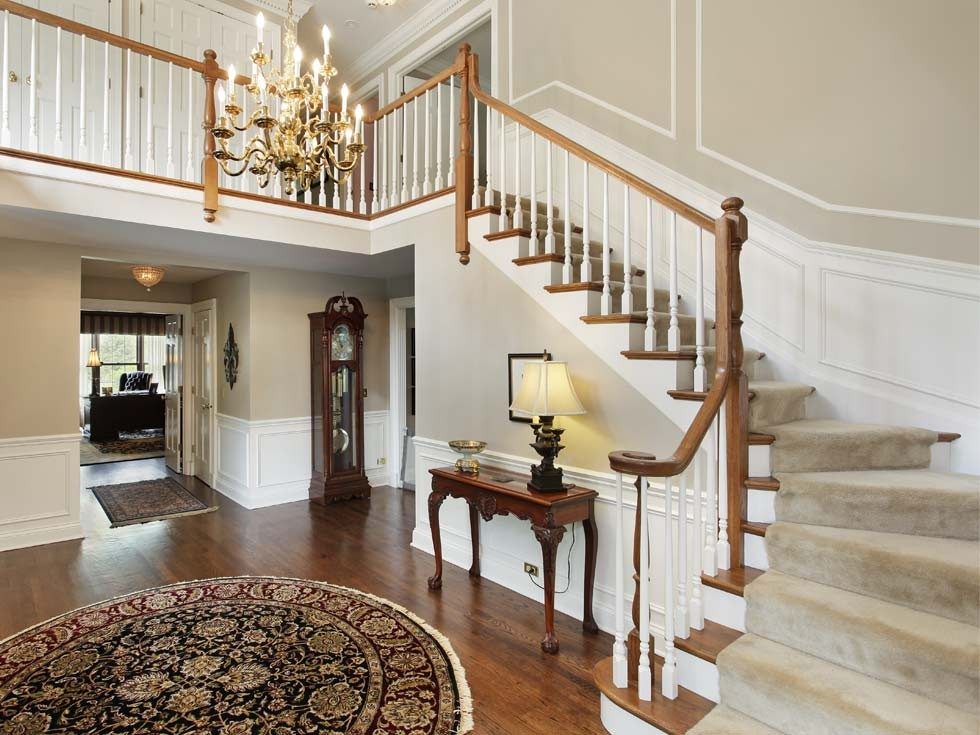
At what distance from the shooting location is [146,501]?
5.66 metres

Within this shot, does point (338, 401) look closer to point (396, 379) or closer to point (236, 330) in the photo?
point (396, 379)

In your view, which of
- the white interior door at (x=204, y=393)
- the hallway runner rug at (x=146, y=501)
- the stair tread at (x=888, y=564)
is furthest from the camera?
the white interior door at (x=204, y=393)

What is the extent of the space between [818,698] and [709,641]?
405 mm

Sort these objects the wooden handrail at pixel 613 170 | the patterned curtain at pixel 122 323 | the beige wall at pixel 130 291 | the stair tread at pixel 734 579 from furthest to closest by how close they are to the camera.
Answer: the patterned curtain at pixel 122 323 → the beige wall at pixel 130 291 → the wooden handrail at pixel 613 170 → the stair tread at pixel 734 579

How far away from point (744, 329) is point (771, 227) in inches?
24.6

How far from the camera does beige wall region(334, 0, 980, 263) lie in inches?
102

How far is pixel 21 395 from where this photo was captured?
4395mm

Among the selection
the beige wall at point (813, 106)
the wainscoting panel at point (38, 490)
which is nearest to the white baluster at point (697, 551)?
the beige wall at point (813, 106)

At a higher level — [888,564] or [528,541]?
[888,564]

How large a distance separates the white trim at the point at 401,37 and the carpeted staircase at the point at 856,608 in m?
5.31

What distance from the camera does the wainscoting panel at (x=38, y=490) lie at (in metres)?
4.32

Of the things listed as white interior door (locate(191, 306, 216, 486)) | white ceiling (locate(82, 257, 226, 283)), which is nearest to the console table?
white ceiling (locate(82, 257, 226, 283))

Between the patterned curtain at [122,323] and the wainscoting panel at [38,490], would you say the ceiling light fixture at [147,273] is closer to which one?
the wainscoting panel at [38,490]

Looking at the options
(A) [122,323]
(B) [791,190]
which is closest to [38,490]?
(B) [791,190]
